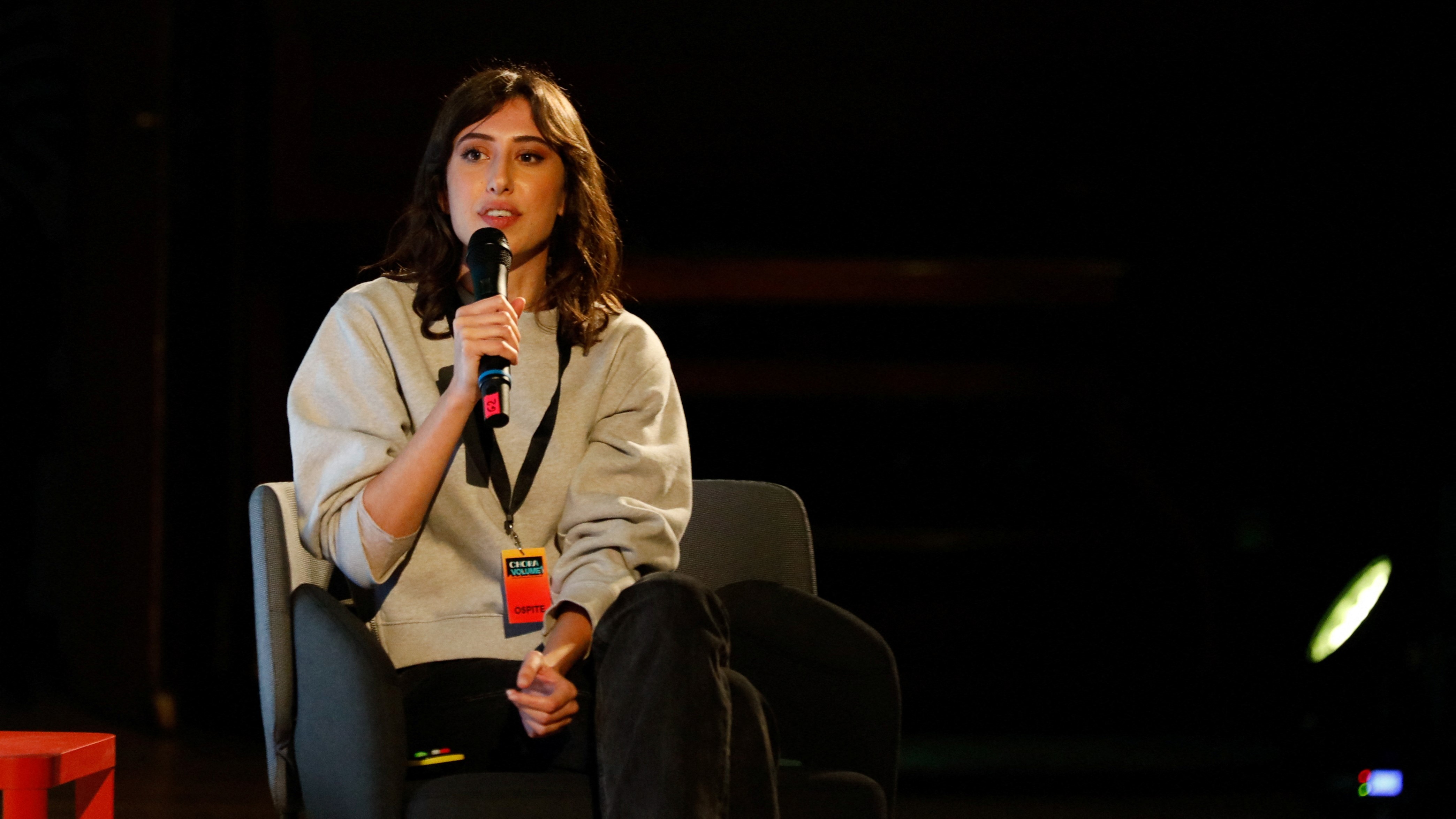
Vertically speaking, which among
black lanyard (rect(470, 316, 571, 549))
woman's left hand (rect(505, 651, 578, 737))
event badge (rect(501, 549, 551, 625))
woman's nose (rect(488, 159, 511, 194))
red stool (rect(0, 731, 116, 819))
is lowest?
red stool (rect(0, 731, 116, 819))

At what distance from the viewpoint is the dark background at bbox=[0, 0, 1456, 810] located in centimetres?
339

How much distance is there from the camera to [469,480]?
137 cm

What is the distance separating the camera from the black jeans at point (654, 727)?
1.04m

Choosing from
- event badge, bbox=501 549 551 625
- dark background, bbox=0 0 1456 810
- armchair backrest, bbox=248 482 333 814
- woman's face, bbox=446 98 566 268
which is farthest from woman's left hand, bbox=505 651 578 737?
dark background, bbox=0 0 1456 810

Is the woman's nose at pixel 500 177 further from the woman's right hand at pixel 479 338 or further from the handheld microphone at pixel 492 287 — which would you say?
the woman's right hand at pixel 479 338

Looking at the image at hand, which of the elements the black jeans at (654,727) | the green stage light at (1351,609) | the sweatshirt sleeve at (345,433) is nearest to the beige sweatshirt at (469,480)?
the sweatshirt sleeve at (345,433)

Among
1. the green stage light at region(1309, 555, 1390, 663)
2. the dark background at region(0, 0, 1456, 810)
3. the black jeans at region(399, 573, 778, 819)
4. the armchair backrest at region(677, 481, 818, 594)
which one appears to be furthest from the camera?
the dark background at region(0, 0, 1456, 810)

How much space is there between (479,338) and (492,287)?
9cm

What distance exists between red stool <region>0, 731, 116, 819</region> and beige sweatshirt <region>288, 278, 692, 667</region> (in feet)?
0.94

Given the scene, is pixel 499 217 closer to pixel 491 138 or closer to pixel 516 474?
pixel 491 138

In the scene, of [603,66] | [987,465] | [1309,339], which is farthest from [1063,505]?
[603,66]

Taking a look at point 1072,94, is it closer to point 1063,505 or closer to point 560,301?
point 1063,505

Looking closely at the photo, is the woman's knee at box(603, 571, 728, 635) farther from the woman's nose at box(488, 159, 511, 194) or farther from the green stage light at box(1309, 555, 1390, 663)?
the green stage light at box(1309, 555, 1390, 663)

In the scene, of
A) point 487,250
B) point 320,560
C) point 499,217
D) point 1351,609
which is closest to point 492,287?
point 487,250
